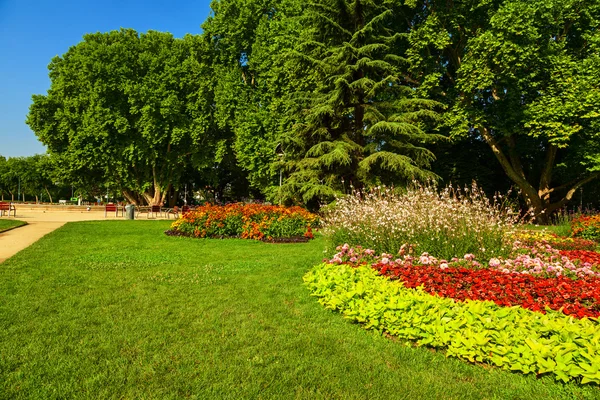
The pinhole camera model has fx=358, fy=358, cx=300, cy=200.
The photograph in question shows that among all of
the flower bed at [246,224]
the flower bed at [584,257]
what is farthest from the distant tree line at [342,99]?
the flower bed at [584,257]

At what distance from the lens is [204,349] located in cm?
331

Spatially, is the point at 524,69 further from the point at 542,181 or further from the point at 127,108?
the point at 127,108

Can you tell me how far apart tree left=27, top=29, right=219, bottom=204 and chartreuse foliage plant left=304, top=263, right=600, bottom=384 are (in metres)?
22.8

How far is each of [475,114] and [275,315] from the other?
16.0m

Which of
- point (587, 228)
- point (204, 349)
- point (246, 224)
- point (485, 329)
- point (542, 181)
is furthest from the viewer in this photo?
point (542, 181)

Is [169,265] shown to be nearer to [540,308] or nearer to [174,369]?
[174,369]

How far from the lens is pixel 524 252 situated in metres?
7.03

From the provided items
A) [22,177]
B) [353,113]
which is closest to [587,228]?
[353,113]

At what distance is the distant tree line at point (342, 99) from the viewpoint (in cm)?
1531

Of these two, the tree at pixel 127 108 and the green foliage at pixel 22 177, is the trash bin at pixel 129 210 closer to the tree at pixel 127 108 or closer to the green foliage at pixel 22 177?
the tree at pixel 127 108

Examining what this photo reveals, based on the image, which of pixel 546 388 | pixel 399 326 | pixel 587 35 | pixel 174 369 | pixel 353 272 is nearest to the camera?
pixel 546 388

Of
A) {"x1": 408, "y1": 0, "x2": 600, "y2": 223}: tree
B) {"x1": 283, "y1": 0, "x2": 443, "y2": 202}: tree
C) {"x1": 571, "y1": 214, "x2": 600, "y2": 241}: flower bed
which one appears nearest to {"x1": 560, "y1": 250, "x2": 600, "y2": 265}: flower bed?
{"x1": 571, "y1": 214, "x2": 600, "y2": 241}: flower bed

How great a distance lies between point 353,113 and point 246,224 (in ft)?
A: 28.2

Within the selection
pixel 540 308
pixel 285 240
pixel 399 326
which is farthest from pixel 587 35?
pixel 399 326
